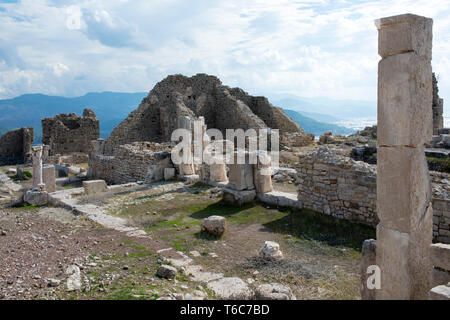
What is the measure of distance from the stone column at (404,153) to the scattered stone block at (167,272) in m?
2.63

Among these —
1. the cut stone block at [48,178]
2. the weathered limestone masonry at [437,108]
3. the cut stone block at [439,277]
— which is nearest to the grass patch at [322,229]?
the cut stone block at [439,277]

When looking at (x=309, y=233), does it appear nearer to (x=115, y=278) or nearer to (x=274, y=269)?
(x=274, y=269)

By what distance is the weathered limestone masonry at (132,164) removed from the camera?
13117 mm

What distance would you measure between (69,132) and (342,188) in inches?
890

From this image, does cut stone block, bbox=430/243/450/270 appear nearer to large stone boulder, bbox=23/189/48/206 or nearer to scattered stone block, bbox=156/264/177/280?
scattered stone block, bbox=156/264/177/280

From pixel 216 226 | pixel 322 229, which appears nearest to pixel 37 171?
pixel 216 226

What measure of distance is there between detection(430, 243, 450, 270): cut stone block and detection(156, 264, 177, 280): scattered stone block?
10.3 feet

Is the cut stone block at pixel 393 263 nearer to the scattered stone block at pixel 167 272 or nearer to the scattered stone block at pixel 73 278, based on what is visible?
the scattered stone block at pixel 167 272

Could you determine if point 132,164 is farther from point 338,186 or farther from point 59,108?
point 59,108

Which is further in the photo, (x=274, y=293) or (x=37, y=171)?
(x=37, y=171)

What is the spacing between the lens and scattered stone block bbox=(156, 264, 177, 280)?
4.87 m

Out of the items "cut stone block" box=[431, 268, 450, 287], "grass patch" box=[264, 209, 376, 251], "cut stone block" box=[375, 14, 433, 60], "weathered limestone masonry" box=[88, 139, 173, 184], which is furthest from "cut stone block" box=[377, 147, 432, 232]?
"weathered limestone masonry" box=[88, 139, 173, 184]

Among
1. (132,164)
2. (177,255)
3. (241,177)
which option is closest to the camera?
(177,255)

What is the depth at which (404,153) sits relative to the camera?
11.3ft
